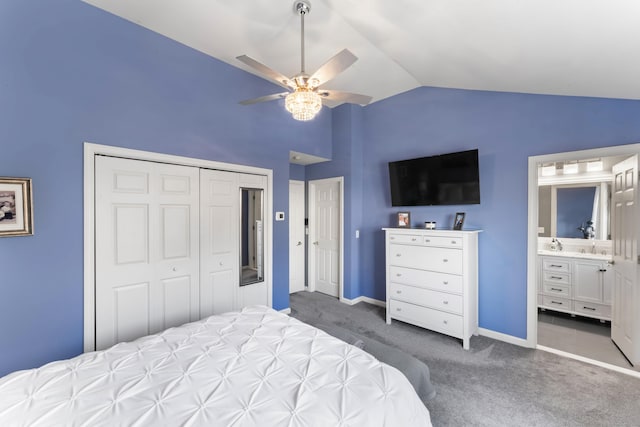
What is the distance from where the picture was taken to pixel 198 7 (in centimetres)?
229

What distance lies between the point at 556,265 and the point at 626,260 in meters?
1.27

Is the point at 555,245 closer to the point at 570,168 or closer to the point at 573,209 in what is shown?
the point at 573,209

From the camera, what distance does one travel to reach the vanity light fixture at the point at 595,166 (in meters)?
3.76

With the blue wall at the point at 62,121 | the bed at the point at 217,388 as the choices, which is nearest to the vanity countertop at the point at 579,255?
the bed at the point at 217,388

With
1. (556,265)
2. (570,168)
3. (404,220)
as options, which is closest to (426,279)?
(404,220)

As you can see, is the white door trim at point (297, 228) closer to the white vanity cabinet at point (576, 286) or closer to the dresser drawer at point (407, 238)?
the dresser drawer at point (407, 238)

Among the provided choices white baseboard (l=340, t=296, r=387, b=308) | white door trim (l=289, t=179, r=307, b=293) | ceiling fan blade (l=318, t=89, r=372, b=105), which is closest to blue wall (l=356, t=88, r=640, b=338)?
white baseboard (l=340, t=296, r=387, b=308)

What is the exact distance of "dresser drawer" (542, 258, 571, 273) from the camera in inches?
145

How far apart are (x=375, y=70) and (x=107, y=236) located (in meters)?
3.37

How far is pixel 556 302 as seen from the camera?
148 inches

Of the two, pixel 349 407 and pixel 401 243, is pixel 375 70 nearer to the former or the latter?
pixel 401 243

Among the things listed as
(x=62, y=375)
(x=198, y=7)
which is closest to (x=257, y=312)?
(x=62, y=375)

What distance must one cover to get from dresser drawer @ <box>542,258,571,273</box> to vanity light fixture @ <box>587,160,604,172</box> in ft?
4.61

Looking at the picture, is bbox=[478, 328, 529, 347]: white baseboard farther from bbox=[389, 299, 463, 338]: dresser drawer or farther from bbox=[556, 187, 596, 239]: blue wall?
bbox=[556, 187, 596, 239]: blue wall
